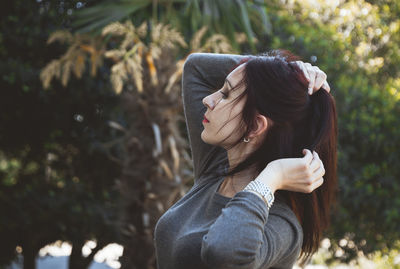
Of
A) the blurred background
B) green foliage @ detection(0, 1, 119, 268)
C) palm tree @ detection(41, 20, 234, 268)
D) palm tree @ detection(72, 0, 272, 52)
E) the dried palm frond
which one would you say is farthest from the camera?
green foliage @ detection(0, 1, 119, 268)

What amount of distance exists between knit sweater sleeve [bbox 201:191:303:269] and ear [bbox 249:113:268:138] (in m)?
0.23

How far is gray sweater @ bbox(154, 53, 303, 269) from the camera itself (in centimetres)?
129

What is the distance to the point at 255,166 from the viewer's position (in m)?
1.59

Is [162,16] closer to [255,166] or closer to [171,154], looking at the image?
[171,154]

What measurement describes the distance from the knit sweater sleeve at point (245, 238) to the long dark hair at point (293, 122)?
154 mm

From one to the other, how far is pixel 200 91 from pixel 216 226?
0.72m

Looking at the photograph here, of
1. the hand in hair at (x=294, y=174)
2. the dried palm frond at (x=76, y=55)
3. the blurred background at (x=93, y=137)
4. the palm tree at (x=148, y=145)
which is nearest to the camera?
the hand in hair at (x=294, y=174)

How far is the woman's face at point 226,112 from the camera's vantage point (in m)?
1.53

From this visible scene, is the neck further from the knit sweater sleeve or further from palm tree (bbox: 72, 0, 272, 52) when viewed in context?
palm tree (bbox: 72, 0, 272, 52)

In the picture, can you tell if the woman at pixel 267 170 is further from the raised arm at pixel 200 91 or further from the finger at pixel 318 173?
the raised arm at pixel 200 91

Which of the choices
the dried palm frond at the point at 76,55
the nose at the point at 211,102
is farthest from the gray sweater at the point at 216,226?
the dried palm frond at the point at 76,55

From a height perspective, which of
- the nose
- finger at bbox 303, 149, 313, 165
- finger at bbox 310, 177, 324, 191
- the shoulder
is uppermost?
the nose

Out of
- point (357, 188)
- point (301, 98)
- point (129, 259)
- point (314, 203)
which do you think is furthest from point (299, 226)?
point (357, 188)

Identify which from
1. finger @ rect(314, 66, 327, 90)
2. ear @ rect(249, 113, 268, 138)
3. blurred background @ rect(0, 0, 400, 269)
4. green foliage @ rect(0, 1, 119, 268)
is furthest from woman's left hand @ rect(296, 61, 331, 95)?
green foliage @ rect(0, 1, 119, 268)
